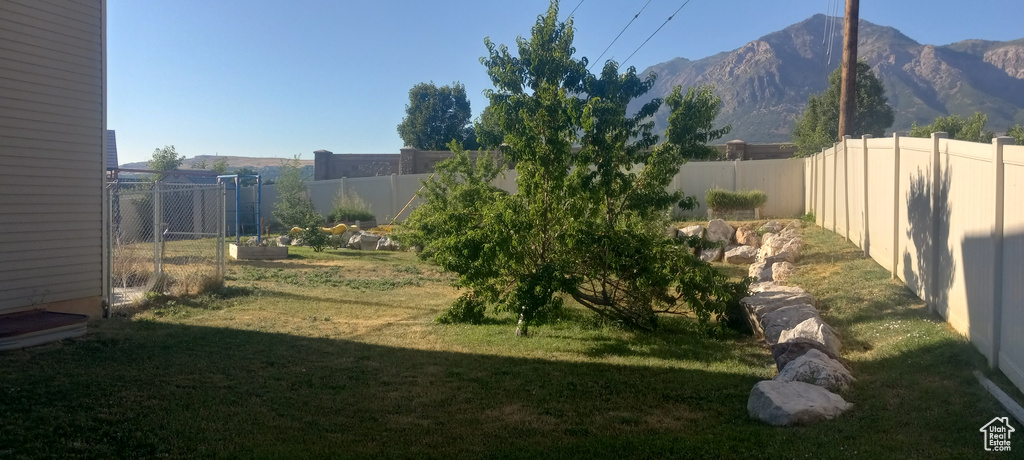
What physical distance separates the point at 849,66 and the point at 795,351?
10.8 metres

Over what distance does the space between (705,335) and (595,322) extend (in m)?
1.41

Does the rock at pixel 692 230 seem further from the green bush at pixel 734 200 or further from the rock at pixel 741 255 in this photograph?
the green bush at pixel 734 200

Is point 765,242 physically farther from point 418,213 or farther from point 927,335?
point 927,335

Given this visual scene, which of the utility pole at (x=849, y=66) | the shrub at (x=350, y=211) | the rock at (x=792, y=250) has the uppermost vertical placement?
the utility pole at (x=849, y=66)

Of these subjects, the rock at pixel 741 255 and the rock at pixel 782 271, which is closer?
the rock at pixel 782 271

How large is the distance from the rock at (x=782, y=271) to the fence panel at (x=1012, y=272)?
20.0 ft

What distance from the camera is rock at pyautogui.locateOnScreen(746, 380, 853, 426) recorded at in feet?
16.9

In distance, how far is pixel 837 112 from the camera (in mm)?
31016

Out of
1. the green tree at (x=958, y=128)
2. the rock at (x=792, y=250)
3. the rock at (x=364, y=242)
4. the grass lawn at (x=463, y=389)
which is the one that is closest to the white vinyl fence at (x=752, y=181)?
the rock at (x=364, y=242)

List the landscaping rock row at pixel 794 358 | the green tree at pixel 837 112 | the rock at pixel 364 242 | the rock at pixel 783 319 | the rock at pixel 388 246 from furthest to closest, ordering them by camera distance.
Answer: the green tree at pixel 837 112
the rock at pixel 364 242
the rock at pixel 388 246
the rock at pixel 783 319
the landscaping rock row at pixel 794 358

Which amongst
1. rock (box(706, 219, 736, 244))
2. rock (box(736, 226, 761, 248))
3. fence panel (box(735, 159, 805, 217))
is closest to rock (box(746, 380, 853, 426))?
rock (box(736, 226, 761, 248))

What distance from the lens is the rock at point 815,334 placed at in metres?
6.85

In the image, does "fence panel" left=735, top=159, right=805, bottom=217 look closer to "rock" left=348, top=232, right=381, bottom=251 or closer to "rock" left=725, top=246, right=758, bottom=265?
"rock" left=725, top=246, right=758, bottom=265

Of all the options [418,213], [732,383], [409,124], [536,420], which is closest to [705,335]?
[732,383]
